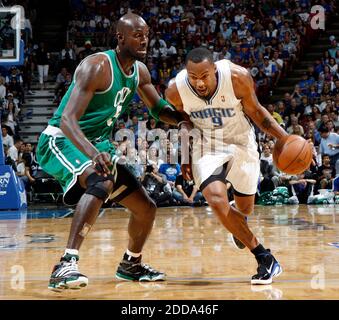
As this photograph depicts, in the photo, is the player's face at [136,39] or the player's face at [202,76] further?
the player's face at [202,76]

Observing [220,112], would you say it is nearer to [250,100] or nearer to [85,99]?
[250,100]

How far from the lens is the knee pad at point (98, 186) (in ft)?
13.5

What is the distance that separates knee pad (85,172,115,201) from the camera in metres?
4.12

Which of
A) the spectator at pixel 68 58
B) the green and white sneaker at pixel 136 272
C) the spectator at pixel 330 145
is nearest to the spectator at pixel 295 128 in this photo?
the spectator at pixel 330 145

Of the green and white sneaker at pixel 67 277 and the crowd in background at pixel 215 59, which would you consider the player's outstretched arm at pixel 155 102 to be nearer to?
the green and white sneaker at pixel 67 277

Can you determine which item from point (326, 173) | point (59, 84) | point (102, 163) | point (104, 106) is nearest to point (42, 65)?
point (59, 84)

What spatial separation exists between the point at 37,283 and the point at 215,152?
5.00ft

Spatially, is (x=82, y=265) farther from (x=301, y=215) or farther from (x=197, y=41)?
(x=197, y=41)

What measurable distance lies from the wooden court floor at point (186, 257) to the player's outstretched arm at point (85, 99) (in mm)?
862

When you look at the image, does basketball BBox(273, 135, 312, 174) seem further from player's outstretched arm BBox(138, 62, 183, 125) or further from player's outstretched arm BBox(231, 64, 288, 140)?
player's outstretched arm BBox(138, 62, 183, 125)

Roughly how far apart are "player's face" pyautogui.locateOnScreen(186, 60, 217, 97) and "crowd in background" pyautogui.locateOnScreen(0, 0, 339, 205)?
6.25 meters

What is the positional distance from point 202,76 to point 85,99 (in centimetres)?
85
